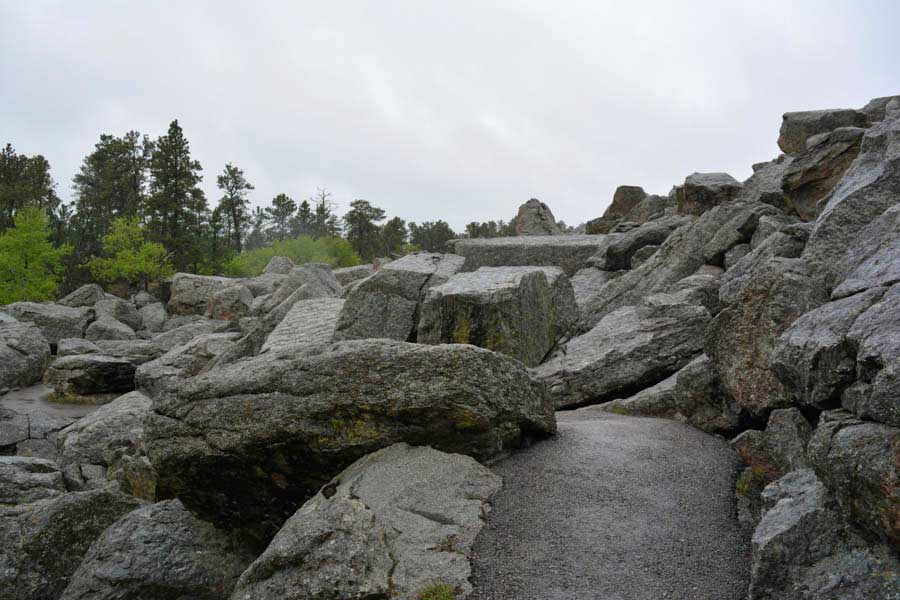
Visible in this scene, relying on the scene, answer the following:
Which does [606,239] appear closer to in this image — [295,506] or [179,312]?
[295,506]

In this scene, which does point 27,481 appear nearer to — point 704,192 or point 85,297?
point 704,192

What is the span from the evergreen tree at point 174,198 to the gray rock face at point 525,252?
54300 mm

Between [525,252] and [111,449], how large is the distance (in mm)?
14779

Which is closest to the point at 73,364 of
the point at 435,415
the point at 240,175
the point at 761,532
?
the point at 435,415

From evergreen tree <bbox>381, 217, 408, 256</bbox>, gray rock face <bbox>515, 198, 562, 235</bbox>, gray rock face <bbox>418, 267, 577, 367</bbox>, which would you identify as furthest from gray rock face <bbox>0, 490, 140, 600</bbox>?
evergreen tree <bbox>381, 217, 408, 256</bbox>

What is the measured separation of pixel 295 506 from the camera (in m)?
10.2

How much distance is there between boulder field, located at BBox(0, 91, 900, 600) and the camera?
6.46 meters

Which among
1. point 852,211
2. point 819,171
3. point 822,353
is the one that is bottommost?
point 822,353

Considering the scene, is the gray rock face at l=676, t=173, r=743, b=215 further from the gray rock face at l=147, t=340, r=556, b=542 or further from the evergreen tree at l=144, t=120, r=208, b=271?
the evergreen tree at l=144, t=120, r=208, b=271

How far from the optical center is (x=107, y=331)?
137 feet

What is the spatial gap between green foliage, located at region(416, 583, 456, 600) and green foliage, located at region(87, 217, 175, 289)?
6648 cm

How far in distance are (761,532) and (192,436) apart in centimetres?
764

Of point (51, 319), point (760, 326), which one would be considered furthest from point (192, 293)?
point (760, 326)

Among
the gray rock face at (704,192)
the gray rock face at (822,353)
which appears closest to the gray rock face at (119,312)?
the gray rock face at (704,192)
